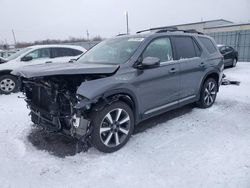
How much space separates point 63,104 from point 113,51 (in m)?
1.50

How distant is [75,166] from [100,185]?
589 mm

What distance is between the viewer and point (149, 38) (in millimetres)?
4230

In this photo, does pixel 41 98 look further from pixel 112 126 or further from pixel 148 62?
pixel 148 62

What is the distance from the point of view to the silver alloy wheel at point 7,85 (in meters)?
7.96

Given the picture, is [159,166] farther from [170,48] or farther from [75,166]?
[170,48]

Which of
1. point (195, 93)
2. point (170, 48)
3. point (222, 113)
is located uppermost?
point (170, 48)

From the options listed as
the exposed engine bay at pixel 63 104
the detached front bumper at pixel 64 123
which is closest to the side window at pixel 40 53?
the detached front bumper at pixel 64 123

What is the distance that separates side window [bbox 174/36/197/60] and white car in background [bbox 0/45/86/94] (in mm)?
4166

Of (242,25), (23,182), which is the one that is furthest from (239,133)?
(242,25)

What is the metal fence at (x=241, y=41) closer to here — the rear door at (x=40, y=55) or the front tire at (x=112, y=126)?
the rear door at (x=40, y=55)

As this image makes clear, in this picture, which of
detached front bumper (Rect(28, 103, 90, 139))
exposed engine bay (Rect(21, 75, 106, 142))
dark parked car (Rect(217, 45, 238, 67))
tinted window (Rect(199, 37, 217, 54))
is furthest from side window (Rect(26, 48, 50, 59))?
dark parked car (Rect(217, 45, 238, 67))

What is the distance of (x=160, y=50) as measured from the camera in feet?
14.5

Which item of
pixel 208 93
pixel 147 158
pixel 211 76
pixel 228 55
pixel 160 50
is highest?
pixel 160 50

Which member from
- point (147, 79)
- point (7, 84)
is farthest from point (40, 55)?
point (147, 79)
